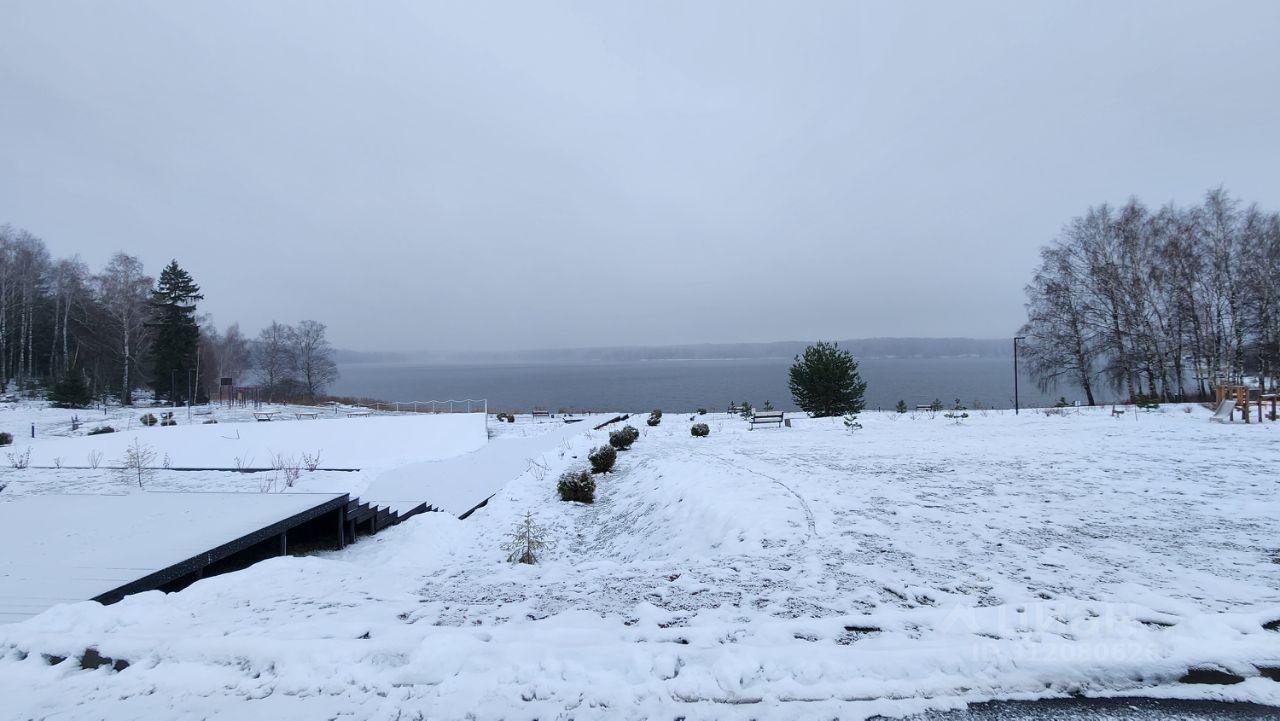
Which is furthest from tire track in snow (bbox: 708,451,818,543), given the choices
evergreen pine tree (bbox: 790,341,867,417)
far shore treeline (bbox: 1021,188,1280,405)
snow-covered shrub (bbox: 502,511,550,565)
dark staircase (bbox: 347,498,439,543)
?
far shore treeline (bbox: 1021,188,1280,405)

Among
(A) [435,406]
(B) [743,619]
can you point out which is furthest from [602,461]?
(A) [435,406]

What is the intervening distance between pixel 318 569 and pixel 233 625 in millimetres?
1513

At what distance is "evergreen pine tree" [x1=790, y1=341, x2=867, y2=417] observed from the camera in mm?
22938

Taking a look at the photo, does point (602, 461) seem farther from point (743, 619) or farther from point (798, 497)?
point (743, 619)

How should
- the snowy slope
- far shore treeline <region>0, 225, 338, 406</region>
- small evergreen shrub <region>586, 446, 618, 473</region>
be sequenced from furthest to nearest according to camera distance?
far shore treeline <region>0, 225, 338, 406</region> < the snowy slope < small evergreen shrub <region>586, 446, 618, 473</region>

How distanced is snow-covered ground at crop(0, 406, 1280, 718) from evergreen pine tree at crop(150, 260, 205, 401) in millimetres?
38862

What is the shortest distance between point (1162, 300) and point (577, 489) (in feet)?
106

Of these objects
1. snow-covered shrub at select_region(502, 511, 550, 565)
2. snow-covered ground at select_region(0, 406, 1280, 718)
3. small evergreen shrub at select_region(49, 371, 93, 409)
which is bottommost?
snow-covered shrub at select_region(502, 511, 550, 565)

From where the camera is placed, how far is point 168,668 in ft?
9.11

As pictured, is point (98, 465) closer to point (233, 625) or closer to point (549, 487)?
point (549, 487)

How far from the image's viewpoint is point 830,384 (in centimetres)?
2308

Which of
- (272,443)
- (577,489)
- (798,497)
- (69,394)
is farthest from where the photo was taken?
(69,394)

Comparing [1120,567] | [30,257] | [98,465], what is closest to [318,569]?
[1120,567]

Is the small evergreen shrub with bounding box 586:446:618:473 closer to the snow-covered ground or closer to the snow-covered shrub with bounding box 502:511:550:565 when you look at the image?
the snow-covered shrub with bounding box 502:511:550:565
